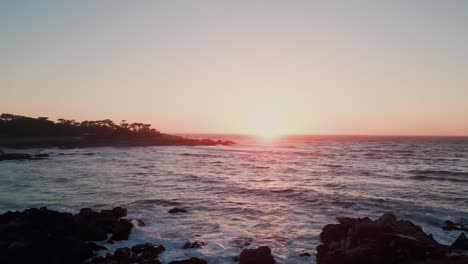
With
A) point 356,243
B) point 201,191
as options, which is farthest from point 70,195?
point 356,243

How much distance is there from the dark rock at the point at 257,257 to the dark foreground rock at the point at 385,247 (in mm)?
2230

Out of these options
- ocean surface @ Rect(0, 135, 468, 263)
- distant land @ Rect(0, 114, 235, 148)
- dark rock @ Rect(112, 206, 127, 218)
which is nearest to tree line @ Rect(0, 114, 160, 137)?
distant land @ Rect(0, 114, 235, 148)

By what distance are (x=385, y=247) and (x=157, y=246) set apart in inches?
401

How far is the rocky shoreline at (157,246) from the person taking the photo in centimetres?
1404

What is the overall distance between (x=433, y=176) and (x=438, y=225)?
27.6 m

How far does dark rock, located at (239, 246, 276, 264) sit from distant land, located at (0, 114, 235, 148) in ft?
295

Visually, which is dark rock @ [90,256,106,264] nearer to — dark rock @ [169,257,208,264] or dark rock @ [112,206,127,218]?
dark rock @ [169,257,208,264]

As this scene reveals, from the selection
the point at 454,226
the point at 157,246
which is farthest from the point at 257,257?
the point at 454,226

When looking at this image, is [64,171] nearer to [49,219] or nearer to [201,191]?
[201,191]

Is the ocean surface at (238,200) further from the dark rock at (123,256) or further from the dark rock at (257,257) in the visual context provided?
the dark rock at (123,256)

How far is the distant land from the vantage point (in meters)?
104

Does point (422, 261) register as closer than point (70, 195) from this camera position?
Yes

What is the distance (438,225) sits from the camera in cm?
2356

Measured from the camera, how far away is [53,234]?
1781cm
